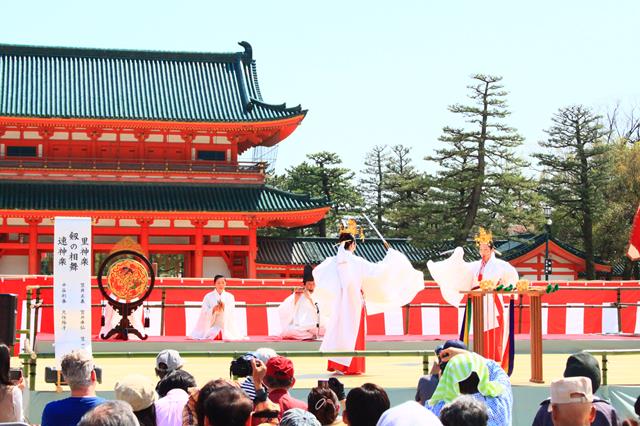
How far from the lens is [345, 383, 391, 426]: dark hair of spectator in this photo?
557cm

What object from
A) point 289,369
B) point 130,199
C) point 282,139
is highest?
point 282,139

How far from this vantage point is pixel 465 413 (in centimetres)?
497

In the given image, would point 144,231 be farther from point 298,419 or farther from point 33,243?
point 298,419

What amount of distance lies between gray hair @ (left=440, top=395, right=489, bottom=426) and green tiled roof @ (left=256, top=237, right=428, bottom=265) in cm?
2713

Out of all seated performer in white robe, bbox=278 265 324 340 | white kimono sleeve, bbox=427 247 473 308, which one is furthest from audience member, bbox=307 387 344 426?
seated performer in white robe, bbox=278 265 324 340

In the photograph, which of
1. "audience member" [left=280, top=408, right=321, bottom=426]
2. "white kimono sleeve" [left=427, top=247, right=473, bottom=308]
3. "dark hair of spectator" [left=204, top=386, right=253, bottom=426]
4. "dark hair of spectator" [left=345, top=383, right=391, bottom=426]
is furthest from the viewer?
"white kimono sleeve" [left=427, top=247, right=473, bottom=308]

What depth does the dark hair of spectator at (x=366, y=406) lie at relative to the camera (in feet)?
18.3

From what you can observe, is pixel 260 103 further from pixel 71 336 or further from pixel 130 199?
pixel 71 336

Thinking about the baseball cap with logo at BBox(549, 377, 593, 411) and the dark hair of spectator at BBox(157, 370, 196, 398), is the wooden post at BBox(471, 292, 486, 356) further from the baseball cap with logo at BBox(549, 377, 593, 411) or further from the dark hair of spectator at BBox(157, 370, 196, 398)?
the baseball cap with logo at BBox(549, 377, 593, 411)

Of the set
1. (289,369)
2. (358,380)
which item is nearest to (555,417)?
(289,369)

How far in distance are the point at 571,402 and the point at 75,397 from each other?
→ 8.85 ft

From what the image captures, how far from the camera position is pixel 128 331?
17.1 metres

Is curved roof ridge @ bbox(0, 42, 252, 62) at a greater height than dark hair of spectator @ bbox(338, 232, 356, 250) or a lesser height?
greater

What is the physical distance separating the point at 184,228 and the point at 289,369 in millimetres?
24902
